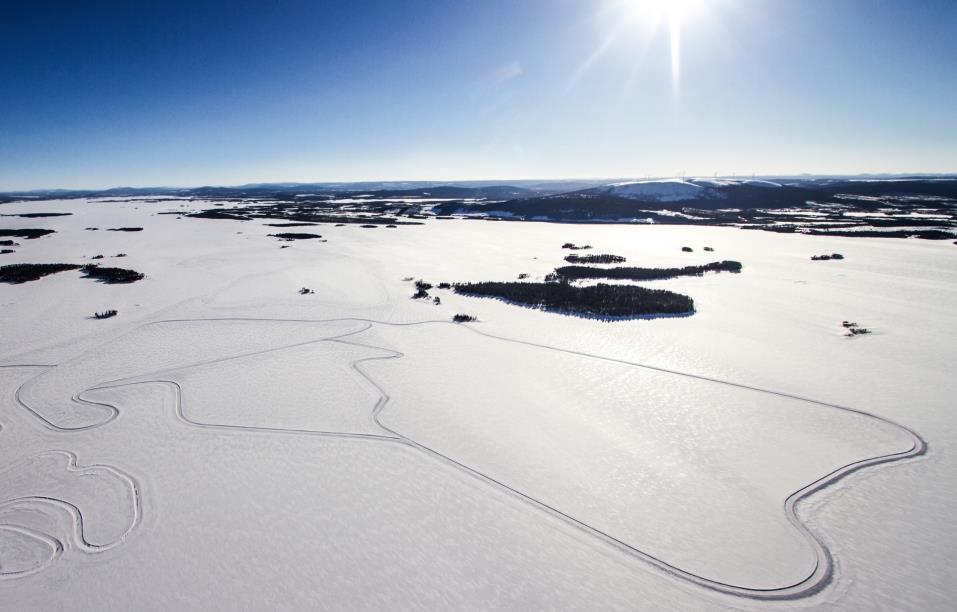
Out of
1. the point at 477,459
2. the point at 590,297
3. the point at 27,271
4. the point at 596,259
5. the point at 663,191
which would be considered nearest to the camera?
the point at 477,459

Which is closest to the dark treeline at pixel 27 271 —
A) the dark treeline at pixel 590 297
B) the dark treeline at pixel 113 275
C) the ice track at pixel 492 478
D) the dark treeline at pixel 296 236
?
the dark treeline at pixel 113 275

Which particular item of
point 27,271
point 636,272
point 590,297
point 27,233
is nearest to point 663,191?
point 636,272

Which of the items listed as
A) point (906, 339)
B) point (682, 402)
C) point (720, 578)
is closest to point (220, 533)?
point (720, 578)

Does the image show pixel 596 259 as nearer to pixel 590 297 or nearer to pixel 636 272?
pixel 636 272

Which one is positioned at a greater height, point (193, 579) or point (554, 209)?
point (554, 209)

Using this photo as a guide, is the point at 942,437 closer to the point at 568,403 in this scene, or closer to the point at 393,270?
the point at 568,403

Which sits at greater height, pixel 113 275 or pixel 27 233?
→ pixel 27 233
